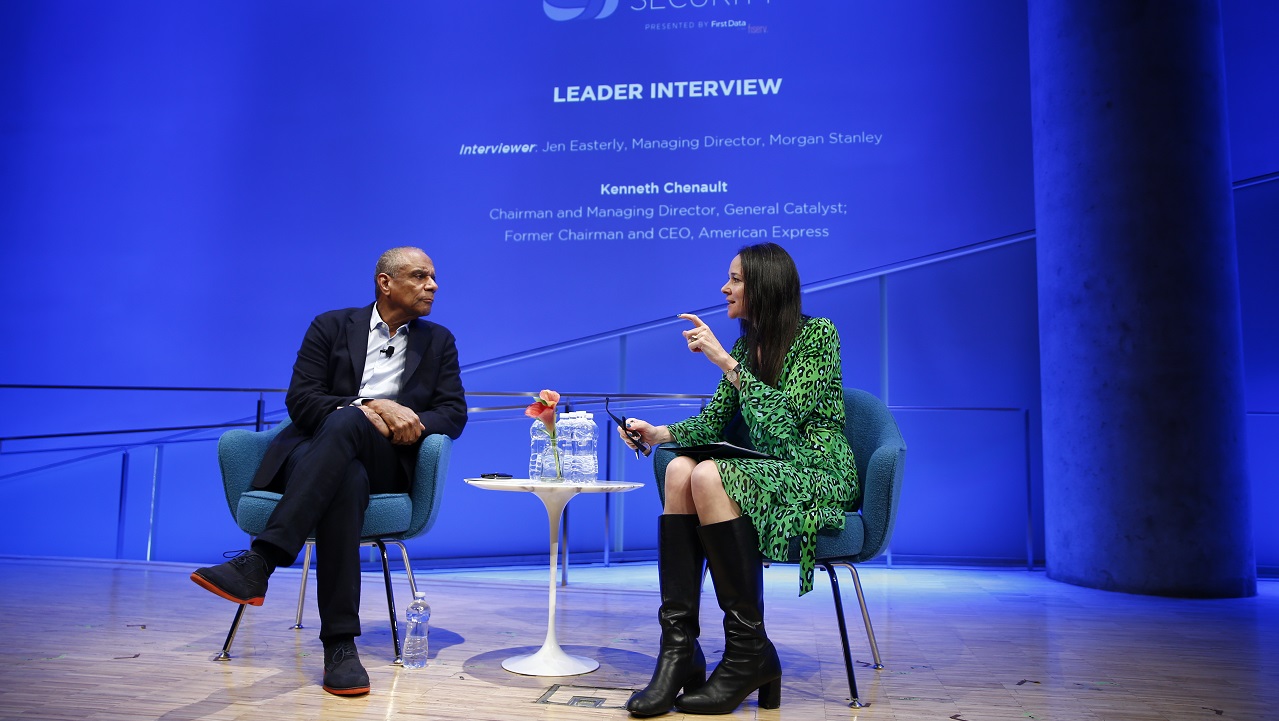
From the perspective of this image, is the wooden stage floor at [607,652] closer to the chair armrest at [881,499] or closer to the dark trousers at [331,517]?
the dark trousers at [331,517]

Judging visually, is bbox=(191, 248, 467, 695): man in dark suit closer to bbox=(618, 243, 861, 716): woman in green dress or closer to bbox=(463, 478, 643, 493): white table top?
bbox=(463, 478, 643, 493): white table top

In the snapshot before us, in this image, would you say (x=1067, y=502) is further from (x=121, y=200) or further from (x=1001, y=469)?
(x=121, y=200)

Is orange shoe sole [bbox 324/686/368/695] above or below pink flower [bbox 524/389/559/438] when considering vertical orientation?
below

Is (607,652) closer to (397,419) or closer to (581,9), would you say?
(397,419)

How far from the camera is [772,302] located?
2074mm

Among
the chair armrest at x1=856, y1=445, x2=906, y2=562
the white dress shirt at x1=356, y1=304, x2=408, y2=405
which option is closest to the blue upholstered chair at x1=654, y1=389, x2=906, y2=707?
the chair armrest at x1=856, y1=445, x2=906, y2=562

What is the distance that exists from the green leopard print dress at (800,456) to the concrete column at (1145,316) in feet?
6.81

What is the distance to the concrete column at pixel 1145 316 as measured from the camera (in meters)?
3.48

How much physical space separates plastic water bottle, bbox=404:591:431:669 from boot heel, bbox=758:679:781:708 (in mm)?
811

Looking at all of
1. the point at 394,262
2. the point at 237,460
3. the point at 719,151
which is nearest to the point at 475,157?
the point at 719,151

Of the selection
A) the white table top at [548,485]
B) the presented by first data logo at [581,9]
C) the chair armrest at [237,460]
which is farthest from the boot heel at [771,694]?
the presented by first data logo at [581,9]

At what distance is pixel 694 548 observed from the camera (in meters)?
1.81

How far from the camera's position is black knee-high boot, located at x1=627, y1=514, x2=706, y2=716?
5.45ft

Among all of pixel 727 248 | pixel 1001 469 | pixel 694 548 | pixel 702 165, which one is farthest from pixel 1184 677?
pixel 702 165
